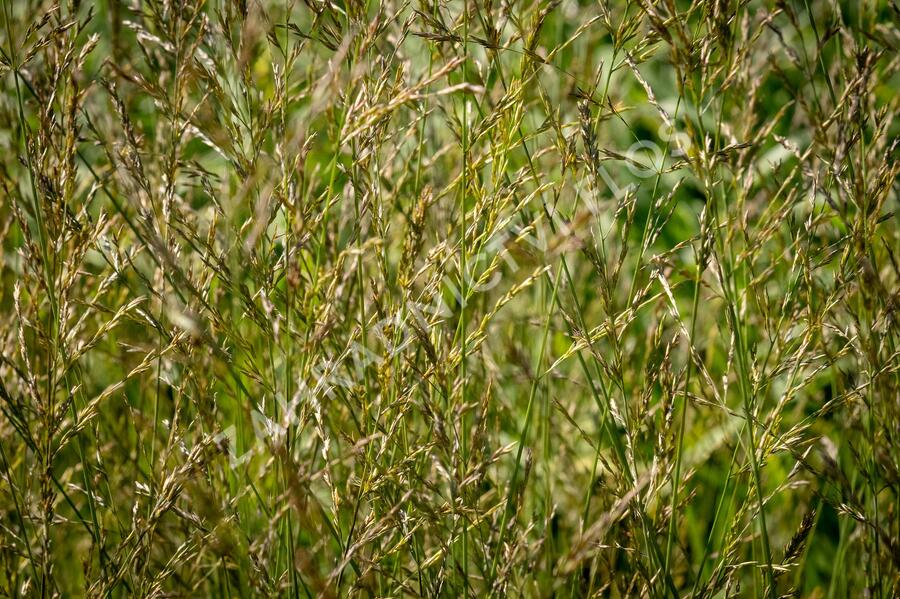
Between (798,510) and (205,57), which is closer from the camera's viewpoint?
(205,57)

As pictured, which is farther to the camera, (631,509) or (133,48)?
(133,48)

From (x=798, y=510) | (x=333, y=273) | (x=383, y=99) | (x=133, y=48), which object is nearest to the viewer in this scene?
(x=333, y=273)

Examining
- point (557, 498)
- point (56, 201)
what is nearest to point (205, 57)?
point (56, 201)

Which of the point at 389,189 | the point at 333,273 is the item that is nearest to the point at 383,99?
the point at 389,189

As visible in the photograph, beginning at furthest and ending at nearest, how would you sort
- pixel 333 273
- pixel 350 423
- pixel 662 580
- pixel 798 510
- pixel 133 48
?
pixel 133 48 → pixel 798 510 → pixel 350 423 → pixel 662 580 → pixel 333 273

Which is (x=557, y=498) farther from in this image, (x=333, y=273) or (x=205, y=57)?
(x=205, y=57)

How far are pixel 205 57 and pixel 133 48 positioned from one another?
1.57 meters

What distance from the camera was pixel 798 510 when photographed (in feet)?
5.80

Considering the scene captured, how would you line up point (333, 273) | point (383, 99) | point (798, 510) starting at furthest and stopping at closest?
point (798, 510), point (383, 99), point (333, 273)

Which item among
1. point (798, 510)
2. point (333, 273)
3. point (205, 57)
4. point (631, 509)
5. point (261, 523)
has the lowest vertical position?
point (798, 510)

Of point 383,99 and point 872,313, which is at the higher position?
point 383,99

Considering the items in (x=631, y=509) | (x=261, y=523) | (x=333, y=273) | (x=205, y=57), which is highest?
(x=205, y=57)

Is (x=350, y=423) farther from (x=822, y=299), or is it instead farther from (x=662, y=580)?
(x=822, y=299)

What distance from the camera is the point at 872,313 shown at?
1294 mm
